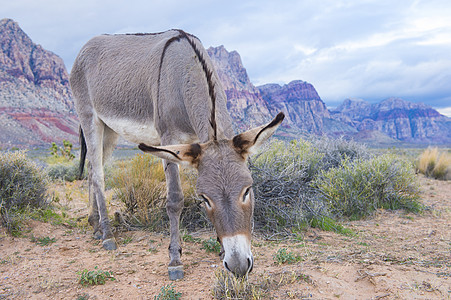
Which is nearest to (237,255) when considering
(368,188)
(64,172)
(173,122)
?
(173,122)

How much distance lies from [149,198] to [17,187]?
7.59ft

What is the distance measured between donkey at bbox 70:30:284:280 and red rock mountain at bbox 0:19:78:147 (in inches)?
2313

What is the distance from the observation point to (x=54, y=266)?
12.1 ft

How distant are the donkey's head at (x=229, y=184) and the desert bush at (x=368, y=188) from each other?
412 centimetres

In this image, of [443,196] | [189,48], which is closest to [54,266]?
[189,48]

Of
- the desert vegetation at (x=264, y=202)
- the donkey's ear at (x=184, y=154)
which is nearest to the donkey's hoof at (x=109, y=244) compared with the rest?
the desert vegetation at (x=264, y=202)

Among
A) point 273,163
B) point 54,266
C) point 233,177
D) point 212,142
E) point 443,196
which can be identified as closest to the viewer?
point 233,177

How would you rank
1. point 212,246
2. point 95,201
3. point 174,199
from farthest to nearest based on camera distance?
1. point 95,201
2. point 212,246
3. point 174,199

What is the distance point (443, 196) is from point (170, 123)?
29.2ft

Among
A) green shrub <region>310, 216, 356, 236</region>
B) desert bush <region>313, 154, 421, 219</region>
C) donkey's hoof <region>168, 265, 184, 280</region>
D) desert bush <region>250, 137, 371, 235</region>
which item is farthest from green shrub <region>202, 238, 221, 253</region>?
desert bush <region>313, 154, 421, 219</region>

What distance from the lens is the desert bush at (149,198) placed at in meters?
5.01

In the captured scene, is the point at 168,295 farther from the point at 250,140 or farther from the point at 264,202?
the point at 264,202

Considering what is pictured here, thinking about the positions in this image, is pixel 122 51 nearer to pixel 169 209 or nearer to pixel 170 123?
pixel 170 123

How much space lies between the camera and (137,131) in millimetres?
4176
